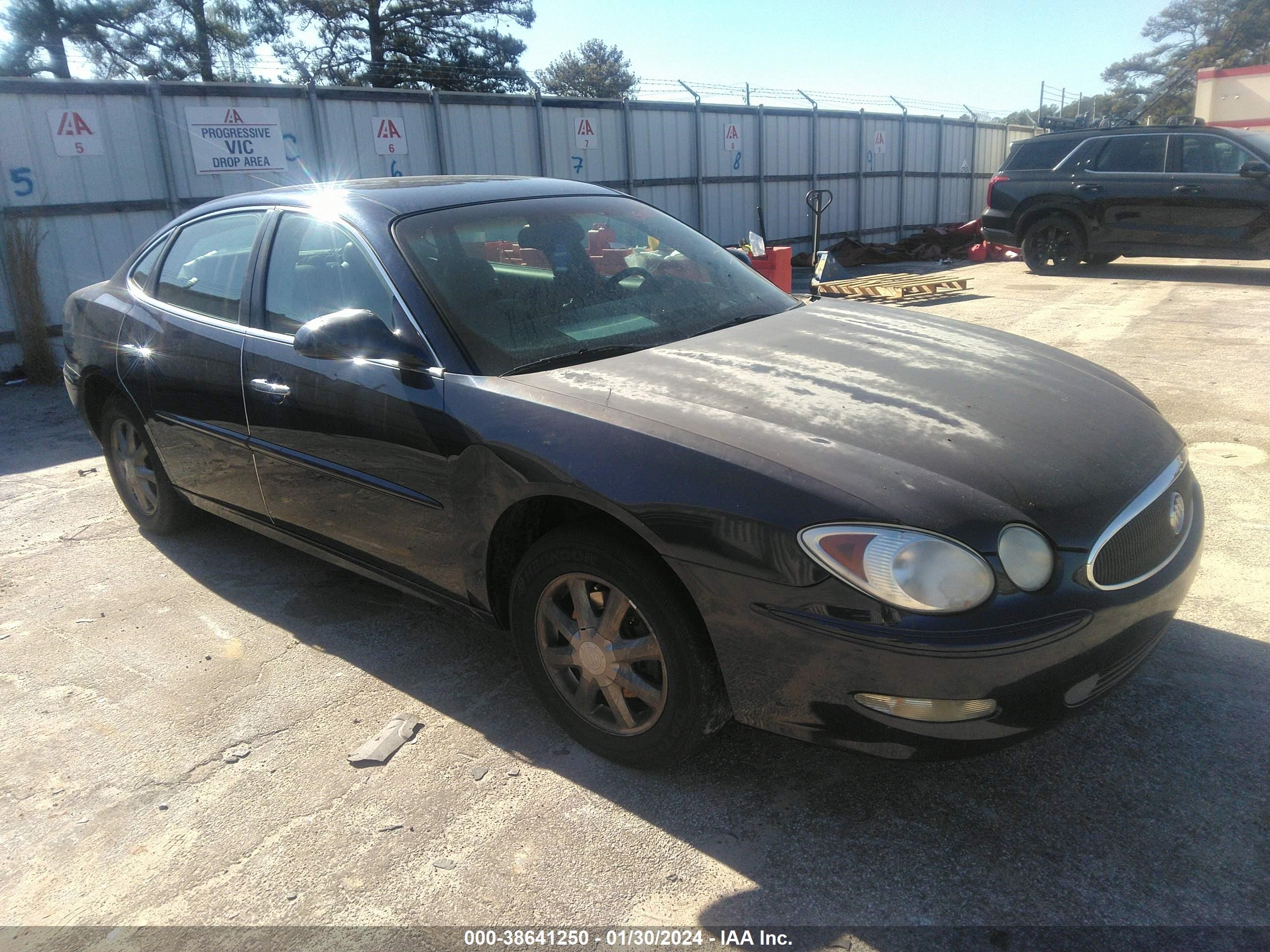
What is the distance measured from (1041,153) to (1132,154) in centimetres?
122

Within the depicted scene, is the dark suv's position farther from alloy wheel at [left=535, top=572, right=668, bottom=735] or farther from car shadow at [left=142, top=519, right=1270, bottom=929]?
alloy wheel at [left=535, top=572, right=668, bottom=735]

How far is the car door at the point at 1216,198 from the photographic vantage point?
37.4ft

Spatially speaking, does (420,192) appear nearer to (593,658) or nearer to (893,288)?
(593,658)

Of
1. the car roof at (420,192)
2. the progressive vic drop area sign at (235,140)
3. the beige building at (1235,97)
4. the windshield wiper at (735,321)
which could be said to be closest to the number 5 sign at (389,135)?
the progressive vic drop area sign at (235,140)

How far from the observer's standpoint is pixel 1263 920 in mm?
2035

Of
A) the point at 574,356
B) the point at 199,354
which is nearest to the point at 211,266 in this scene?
the point at 199,354

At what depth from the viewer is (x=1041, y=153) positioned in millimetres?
13117

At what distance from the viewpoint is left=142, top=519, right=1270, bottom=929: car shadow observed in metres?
2.14

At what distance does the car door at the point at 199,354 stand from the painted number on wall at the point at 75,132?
6.11 metres

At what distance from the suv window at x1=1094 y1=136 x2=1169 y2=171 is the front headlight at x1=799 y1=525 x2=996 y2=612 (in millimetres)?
12369

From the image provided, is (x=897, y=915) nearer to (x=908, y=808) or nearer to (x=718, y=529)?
(x=908, y=808)

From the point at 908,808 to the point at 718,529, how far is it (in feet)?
3.11

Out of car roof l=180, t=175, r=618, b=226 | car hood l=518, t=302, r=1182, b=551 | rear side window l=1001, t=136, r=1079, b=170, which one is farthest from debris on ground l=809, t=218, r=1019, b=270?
car hood l=518, t=302, r=1182, b=551

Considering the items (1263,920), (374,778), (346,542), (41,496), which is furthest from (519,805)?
(41,496)
